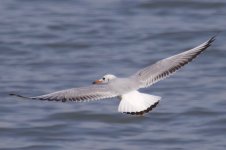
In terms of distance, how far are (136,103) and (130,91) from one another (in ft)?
1.08

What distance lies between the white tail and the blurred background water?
6.13 ft

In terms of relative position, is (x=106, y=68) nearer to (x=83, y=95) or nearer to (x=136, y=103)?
(x=83, y=95)

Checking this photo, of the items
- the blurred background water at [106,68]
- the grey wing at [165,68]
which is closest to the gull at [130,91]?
the grey wing at [165,68]

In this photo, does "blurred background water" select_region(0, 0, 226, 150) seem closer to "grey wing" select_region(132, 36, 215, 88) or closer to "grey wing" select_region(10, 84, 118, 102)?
"grey wing" select_region(132, 36, 215, 88)

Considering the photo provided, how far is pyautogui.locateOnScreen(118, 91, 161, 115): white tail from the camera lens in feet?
24.6

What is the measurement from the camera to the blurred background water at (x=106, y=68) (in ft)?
32.9

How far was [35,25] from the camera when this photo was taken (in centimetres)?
1384

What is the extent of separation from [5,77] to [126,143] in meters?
2.54

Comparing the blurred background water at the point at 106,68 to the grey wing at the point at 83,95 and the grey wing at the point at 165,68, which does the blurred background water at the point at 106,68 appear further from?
the grey wing at the point at 83,95

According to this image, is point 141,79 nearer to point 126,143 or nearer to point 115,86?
point 115,86

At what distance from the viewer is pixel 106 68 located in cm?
1181

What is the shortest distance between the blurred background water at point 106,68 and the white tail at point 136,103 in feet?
6.13

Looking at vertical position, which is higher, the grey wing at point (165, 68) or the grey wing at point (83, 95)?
the grey wing at point (165, 68)

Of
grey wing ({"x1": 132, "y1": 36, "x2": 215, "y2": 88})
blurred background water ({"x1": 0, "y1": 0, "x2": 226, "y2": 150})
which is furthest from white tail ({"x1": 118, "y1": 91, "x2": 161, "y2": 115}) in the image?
blurred background water ({"x1": 0, "y1": 0, "x2": 226, "y2": 150})
